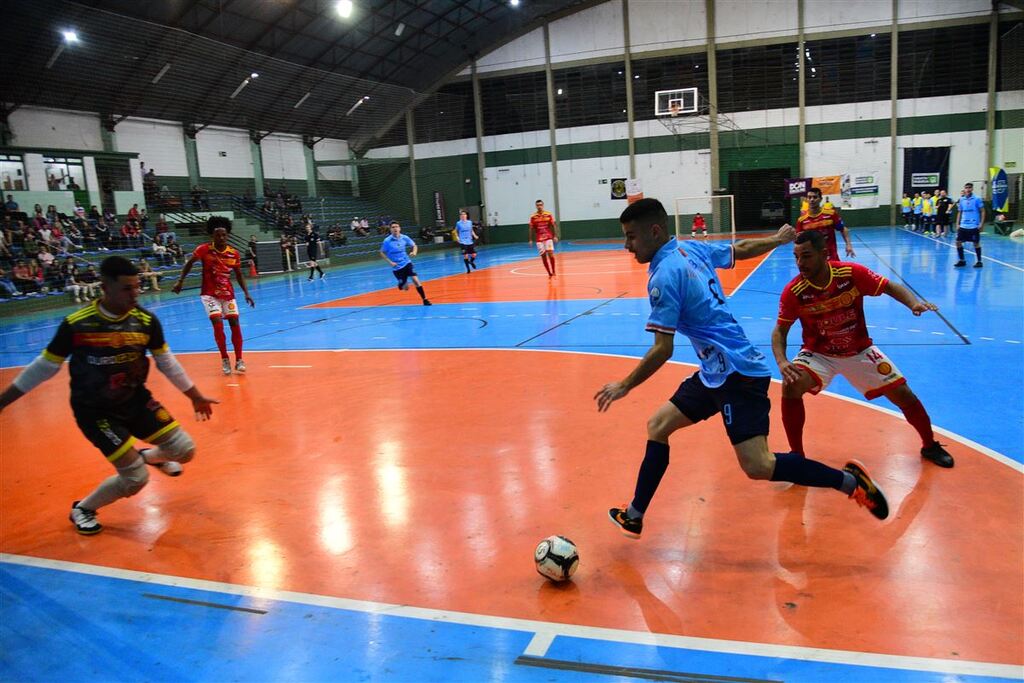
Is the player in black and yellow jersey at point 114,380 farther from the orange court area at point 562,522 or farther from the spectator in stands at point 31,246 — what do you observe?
the spectator in stands at point 31,246

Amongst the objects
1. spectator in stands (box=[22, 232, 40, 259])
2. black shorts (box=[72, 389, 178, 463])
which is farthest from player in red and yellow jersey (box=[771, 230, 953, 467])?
spectator in stands (box=[22, 232, 40, 259])

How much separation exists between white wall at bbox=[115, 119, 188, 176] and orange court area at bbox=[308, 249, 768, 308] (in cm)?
1721

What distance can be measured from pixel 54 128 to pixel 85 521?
29.0m

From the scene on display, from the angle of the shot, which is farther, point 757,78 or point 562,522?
point 757,78

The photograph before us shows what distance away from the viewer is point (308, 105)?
37.5m

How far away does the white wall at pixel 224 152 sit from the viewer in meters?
34.6

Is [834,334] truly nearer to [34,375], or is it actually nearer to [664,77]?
[34,375]

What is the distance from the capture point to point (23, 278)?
71.8 feet

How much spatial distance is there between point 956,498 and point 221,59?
1280 inches

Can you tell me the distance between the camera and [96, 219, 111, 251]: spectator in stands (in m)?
25.3

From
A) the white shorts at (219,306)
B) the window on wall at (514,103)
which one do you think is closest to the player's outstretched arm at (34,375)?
the white shorts at (219,306)

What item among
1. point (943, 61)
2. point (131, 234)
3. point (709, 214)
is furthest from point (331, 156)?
point (943, 61)

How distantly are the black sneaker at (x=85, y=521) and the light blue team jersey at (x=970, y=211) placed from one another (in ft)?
59.4

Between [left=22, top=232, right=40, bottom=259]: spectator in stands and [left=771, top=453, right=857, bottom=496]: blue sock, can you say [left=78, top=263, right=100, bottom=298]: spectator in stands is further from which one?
[left=771, top=453, right=857, bottom=496]: blue sock
